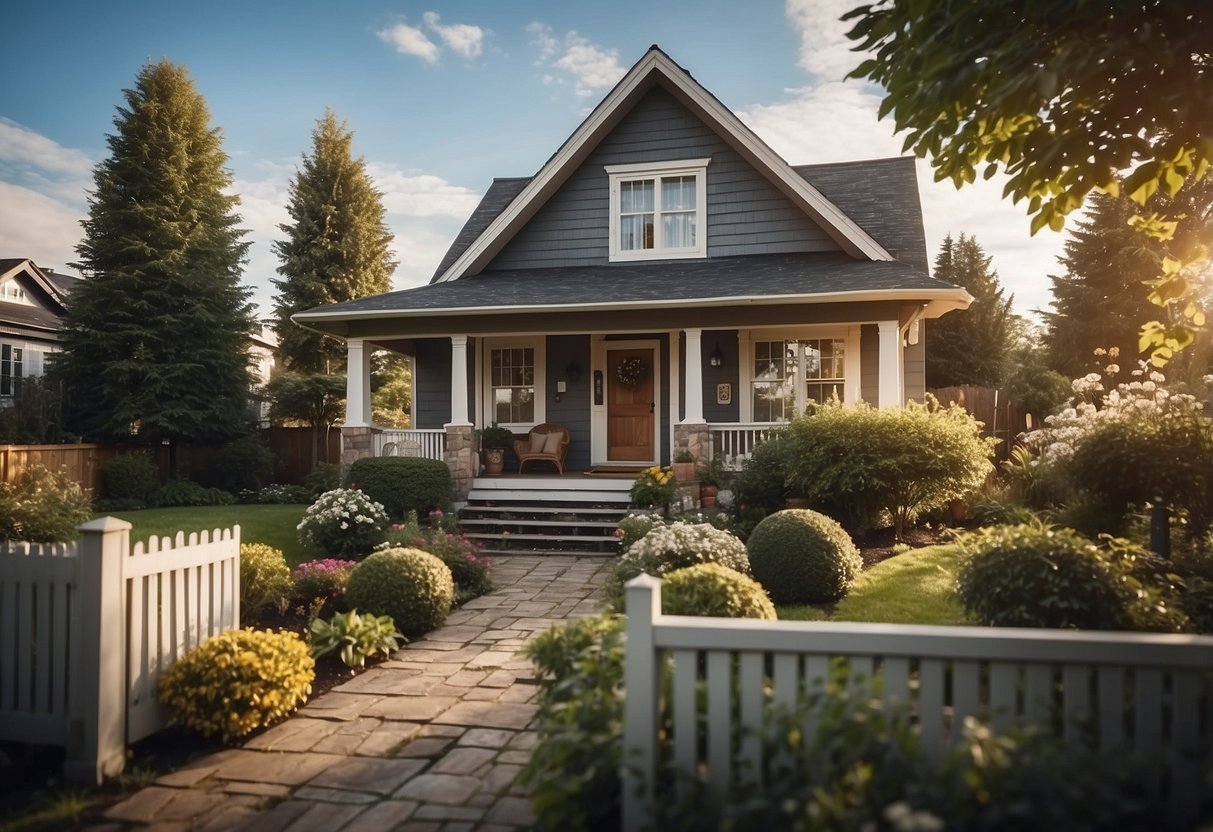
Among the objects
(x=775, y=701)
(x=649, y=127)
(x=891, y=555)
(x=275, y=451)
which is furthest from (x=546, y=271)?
(x=775, y=701)

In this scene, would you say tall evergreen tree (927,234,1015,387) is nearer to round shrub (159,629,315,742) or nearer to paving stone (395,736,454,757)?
paving stone (395,736,454,757)

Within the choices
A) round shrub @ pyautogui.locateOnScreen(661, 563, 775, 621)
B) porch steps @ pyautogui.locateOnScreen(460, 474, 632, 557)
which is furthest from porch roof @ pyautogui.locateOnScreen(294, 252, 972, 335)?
round shrub @ pyautogui.locateOnScreen(661, 563, 775, 621)

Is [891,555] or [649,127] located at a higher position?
[649,127]

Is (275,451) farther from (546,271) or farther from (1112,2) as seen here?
(1112,2)

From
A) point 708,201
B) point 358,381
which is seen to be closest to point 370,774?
point 358,381

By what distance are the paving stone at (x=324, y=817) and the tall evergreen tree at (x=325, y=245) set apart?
2266cm

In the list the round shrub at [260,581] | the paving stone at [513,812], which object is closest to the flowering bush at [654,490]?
the round shrub at [260,581]

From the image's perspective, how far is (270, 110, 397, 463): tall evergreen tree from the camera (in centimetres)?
2503

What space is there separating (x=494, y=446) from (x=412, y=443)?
1.42 metres

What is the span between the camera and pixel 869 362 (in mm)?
13094

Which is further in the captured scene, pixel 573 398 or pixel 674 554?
pixel 573 398

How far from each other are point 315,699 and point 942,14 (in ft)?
Answer: 17.3

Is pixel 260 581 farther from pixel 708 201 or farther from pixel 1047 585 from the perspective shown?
pixel 708 201

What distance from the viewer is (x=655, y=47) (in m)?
13.0
